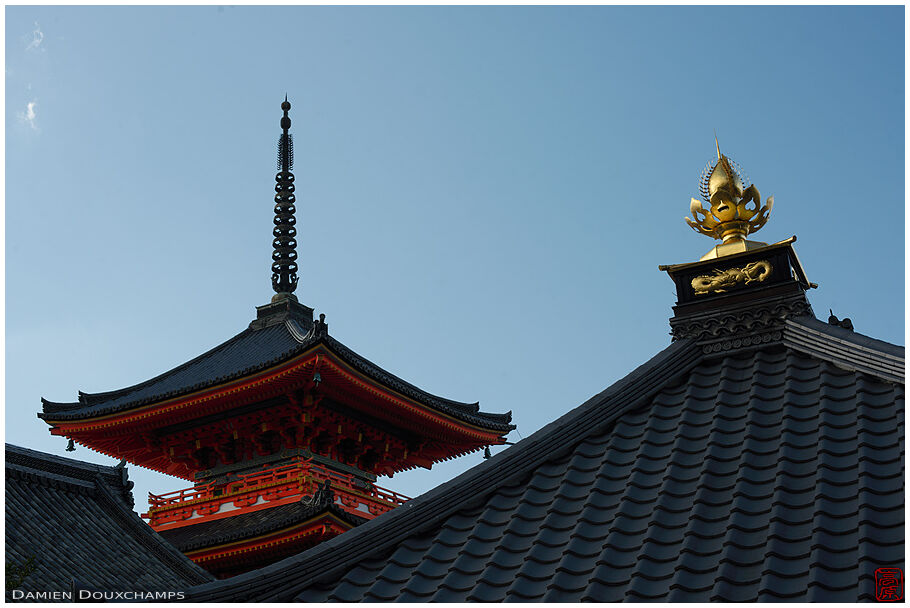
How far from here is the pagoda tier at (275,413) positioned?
21.2 m

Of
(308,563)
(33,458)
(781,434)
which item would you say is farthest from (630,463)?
(33,458)

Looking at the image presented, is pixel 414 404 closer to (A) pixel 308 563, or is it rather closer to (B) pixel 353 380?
(B) pixel 353 380

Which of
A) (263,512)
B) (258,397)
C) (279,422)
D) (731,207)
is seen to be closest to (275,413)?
(279,422)

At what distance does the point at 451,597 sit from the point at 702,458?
186cm

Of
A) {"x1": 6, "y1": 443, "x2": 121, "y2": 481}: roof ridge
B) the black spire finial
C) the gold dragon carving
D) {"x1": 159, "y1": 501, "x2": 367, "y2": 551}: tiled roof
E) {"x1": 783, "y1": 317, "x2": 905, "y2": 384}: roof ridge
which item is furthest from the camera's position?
the black spire finial

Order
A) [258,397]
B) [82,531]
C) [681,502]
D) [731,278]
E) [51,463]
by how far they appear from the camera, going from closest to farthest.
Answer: [681,502]
[731,278]
[82,531]
[51,463]
[258,397]

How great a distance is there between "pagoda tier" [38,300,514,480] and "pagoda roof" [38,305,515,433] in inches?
1.3

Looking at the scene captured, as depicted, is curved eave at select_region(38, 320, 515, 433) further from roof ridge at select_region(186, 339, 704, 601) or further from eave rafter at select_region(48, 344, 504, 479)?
roof ridge at select_region(186, 339, 704, 601)

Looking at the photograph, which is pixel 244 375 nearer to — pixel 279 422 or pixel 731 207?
pixel 279 422

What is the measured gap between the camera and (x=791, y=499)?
5465 millimetres

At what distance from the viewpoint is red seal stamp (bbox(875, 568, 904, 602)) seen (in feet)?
14.8

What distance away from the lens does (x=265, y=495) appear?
21.5 m

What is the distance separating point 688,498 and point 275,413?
56.1 feet

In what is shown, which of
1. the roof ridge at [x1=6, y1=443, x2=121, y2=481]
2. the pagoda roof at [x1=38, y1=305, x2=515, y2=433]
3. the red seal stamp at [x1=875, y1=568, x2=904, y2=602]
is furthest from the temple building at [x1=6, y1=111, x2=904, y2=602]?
the pagoda roof at [x1=38, y1=305, x2=515, y2=433]
